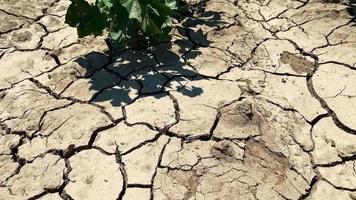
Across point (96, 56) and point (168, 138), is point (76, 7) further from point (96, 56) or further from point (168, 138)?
point (168, 138)

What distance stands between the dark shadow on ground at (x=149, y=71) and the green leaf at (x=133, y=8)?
0.45 meters

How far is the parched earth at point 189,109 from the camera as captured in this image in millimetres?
2482

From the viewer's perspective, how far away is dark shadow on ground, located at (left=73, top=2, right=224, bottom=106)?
119 inches

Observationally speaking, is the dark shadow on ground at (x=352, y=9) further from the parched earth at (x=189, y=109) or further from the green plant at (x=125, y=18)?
the green plant at (x=125, y=18)

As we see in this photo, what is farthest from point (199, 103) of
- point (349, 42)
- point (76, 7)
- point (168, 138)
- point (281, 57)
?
point (349, 42)

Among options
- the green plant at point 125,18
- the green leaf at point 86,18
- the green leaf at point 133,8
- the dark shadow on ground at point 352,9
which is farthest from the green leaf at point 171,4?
the dark shadow on ground at point 352,9

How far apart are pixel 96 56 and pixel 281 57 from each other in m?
1.37

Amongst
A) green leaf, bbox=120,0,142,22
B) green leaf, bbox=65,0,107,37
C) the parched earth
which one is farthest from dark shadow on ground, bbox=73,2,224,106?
green leaf, bbox=120,0,142,22

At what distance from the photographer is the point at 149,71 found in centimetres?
320

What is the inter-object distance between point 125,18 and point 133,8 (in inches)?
4.7

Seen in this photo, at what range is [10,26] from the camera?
3.83m

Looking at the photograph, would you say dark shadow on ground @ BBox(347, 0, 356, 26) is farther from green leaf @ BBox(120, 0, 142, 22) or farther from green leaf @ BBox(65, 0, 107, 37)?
green leaf @ BBox(65, 0, 107, 37)

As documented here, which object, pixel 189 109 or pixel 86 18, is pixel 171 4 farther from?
pixel 189 109

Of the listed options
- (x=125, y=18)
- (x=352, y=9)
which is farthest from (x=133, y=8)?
(x=352, y=9)
